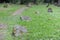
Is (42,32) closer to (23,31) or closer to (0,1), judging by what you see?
(23,31)

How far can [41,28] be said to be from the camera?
10.0 metres

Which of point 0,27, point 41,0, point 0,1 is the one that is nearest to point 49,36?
point 0,27

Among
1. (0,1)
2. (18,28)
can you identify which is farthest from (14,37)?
(0,1)

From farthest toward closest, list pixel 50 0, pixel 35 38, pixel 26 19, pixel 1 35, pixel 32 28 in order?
pixel 50 0, pixel 26 19, pixel 32 28, pixel 1 35, pixel 35 38

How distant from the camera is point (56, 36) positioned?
8430 millimetres

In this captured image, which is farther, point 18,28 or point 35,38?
point 18,28

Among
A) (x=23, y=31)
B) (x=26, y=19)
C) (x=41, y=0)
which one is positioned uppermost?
(x=23, y=31)

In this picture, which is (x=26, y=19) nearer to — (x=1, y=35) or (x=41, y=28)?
(x=41, y=28)

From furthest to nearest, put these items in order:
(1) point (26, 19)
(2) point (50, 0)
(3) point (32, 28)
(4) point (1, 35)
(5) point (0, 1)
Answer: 1. (2) point (50, 0)
2. (5) point (0, 1)
3. (1) point (26, 19)
4. (3) point (32, 28)
5. (4) point (1, 35)

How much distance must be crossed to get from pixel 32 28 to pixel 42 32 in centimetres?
97

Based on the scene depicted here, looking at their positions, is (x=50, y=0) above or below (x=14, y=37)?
below

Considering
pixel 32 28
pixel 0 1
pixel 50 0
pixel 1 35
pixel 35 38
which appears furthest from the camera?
pixel 50 0

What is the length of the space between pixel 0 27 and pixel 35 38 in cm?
287

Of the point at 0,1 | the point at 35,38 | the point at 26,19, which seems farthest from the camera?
the point at 0,1
